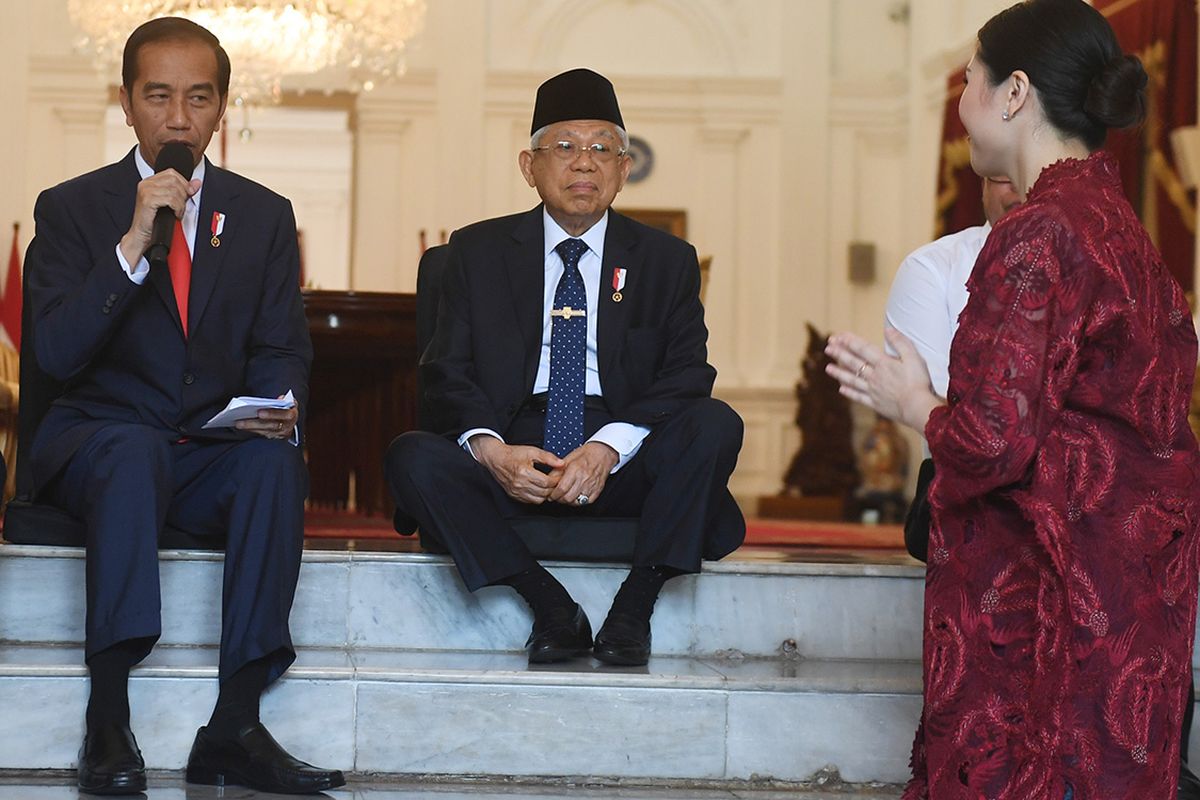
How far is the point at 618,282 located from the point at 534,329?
219 millimetres

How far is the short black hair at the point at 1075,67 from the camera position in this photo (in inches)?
70.2

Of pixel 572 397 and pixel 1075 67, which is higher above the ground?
pixel 1075 67

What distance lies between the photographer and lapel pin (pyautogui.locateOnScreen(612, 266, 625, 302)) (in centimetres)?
331

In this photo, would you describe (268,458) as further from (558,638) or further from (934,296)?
(934,296)

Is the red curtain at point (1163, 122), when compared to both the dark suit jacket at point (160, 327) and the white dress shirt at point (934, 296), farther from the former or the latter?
the dark suit jacket at point (160, 327)

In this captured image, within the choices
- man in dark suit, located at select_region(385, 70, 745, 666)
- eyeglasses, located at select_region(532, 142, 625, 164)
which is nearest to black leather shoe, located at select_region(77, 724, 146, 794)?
man in dark suit, located at select_region(385, 70, 745, 666)

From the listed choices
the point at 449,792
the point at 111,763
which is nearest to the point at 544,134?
the point at 449,792

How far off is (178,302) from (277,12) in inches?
169

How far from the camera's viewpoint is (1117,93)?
177cm

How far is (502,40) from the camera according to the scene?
8.89 m

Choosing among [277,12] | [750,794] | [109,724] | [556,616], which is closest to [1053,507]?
[750,794]

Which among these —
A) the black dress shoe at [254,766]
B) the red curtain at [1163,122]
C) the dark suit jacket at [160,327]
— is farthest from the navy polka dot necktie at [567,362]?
the red curtain at [1163,122]

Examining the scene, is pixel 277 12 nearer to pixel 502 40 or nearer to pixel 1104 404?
pixel 502 40

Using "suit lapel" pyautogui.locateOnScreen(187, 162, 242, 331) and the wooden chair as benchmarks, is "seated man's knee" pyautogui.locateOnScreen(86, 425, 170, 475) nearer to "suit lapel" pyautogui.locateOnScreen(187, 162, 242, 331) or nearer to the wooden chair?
"suit lapel" pyautogui.locateOnScreen(187, 162, 242, 331)
